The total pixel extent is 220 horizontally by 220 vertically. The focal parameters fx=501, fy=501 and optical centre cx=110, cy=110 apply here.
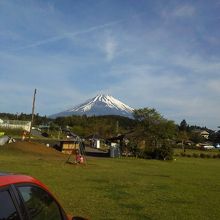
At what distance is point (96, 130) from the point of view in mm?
124688

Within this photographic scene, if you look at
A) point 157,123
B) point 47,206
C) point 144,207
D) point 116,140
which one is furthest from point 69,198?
point 157,123

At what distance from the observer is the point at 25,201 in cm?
435

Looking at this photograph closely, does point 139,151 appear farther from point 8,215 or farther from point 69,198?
point 8,215

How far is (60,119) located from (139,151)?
106 m

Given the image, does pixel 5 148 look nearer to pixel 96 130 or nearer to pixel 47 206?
pixel 47 206

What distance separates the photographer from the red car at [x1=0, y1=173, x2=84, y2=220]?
4.01m

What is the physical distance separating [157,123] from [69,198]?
59142mm

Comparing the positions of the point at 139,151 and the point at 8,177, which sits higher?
the point at 139,151

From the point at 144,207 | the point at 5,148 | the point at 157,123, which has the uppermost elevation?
the point at 157,123

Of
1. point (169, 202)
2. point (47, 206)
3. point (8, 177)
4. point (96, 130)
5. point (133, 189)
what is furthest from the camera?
point (96, 130)

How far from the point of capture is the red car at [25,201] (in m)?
4.01

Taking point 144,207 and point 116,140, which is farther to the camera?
point 116,140

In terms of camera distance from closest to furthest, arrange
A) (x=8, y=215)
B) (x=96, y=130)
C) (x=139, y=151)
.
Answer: (x=8, y=215) < (x=139, y=151) < (x=96, y=130)

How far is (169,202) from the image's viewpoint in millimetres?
16125
